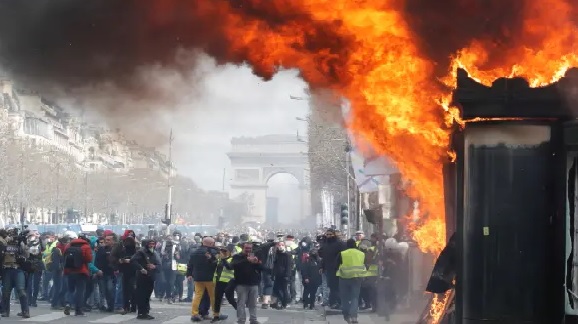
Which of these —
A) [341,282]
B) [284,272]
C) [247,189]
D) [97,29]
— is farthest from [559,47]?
[247,189]

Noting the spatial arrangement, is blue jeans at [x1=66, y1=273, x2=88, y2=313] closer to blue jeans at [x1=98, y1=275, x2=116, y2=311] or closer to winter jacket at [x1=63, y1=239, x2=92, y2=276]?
winter jacket at [x1=63, y1=239, x2=92, y2=276]

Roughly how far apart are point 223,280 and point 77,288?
3.08m

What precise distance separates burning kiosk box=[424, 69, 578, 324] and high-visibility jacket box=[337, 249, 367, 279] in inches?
314

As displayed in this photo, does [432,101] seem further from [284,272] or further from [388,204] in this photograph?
[284,272]

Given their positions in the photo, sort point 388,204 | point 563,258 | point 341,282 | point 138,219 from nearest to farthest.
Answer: point 563,258, point 341,282, point 388,204, point 138,219

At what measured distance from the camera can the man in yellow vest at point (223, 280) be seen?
20.2m

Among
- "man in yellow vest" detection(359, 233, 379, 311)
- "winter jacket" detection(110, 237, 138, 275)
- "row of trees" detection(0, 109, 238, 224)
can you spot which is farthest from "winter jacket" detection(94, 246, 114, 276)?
"row of trees" detection(0, 109, 238, 224)

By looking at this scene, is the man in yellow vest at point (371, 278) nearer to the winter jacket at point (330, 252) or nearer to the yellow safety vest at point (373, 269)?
the yellow safety vest at point (373, 269)

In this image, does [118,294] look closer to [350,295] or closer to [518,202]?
[350,295]

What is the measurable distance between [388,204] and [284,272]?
3.57 meters

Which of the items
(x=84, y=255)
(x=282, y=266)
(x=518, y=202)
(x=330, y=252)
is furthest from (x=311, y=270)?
(x=518, y=202)

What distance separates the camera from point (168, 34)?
526 inches

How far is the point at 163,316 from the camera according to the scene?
21422 mm

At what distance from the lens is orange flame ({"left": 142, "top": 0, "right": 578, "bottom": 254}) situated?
40.1 feet
